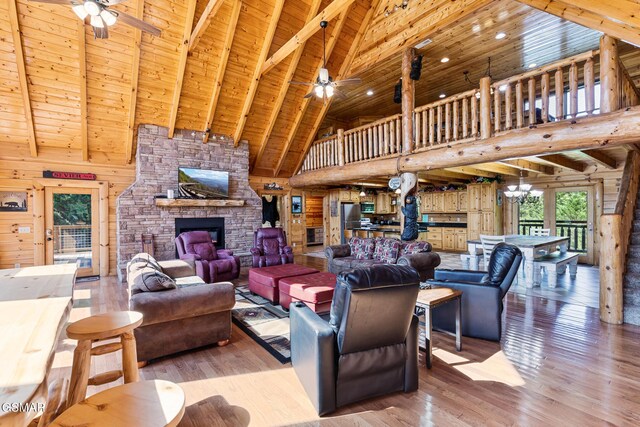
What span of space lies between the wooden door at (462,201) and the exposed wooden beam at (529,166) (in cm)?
238

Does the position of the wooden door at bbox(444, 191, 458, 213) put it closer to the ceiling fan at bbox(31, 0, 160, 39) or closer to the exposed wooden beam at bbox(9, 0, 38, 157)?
the ceiling fan at bbox(31, 0, 160, 39)

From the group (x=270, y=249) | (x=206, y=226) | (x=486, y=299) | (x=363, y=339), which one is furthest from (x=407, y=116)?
(x=206, y=226)

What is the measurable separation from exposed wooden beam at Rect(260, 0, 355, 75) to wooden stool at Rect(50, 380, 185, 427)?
17.6 ft

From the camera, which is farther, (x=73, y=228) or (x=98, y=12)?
(x=73, y=228)

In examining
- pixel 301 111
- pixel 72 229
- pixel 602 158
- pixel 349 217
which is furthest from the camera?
pixel 349 217

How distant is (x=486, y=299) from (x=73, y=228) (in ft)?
26.7

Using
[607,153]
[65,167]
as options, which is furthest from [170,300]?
[607,153]

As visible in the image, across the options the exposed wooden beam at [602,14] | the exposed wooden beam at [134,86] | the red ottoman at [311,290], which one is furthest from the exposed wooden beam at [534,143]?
the exposed wooden beam at [134,86]

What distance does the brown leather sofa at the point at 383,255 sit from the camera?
5176mm

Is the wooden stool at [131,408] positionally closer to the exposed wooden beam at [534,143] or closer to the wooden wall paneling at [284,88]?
the exposed wooden beam at [534,143]

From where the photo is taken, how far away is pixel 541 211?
352 inches

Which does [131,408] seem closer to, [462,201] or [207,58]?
[207,58]

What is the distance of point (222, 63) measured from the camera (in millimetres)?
6109

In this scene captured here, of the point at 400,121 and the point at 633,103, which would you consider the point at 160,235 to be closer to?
the point at 400,121
